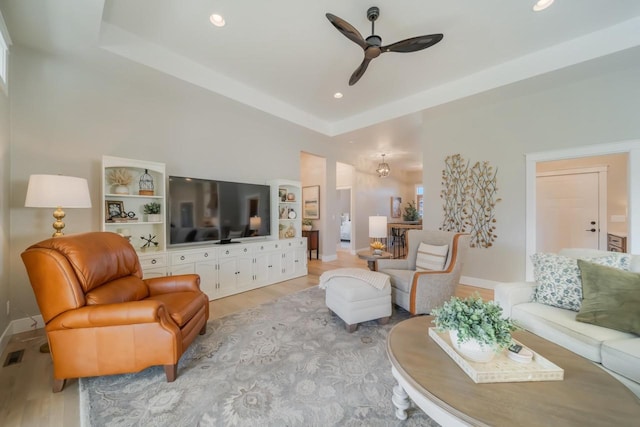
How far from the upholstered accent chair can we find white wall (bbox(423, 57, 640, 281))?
4.84 ft

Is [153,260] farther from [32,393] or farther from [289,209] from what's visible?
[289,209]

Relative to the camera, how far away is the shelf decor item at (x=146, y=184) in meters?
3.11

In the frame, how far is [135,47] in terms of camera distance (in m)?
2.72

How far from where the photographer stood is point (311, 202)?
654cm

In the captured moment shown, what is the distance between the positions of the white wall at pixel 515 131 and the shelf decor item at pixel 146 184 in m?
4.41

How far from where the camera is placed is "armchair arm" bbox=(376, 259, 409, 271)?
3.20m

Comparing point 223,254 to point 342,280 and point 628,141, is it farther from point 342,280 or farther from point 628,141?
point 628,141

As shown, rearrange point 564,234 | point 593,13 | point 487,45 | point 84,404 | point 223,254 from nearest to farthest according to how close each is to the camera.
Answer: point 84,404 < point 593,13 < point 487,45 < point 223,254 < point 564,234

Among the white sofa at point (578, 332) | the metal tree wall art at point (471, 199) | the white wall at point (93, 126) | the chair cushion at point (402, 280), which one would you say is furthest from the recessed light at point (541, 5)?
the white wall at point (93, 126)

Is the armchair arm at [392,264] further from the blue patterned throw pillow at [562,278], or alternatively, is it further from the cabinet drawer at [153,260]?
the cabinet drawer at [153,260]

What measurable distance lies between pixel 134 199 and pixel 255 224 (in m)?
1.69

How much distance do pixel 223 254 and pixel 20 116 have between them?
2.52 m

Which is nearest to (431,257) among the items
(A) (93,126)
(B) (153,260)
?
(B) (153,260)

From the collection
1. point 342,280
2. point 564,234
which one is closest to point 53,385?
point 342,280
